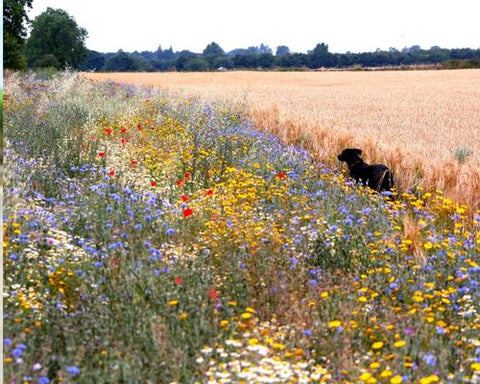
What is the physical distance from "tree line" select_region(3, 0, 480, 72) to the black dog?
2456cm

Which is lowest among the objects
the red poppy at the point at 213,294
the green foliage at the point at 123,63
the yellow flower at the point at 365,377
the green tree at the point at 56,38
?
the yellow flower at the point at 365,377

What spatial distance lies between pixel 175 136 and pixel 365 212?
4630 mm

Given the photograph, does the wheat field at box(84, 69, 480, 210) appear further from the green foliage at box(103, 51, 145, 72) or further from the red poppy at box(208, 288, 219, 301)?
Answer: the green foliage at box(103, 51, 145, 72)

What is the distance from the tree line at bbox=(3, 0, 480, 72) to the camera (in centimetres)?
3506

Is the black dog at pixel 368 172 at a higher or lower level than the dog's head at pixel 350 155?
lower

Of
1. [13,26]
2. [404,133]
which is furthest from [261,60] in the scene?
[404,133]

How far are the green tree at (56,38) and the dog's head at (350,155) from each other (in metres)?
53.4

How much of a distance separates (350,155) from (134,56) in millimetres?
83690

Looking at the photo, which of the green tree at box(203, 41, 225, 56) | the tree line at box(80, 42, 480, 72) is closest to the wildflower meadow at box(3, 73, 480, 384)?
the tree line at box(80, 42, 480, 72)

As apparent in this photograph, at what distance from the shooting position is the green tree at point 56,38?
197 feet

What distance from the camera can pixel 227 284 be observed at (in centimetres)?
427

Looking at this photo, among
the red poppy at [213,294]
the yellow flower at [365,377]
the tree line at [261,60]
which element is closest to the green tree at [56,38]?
the tree line at [261,60]

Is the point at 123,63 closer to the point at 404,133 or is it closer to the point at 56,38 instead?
the point at 56,38

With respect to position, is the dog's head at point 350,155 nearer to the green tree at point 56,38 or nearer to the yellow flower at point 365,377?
the yellow flower at point 365,377
